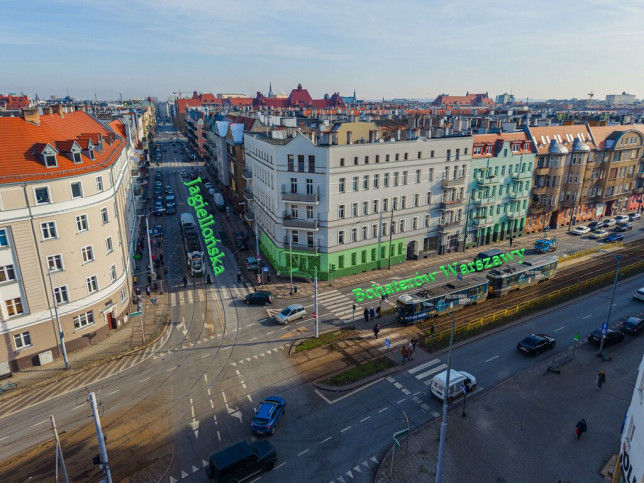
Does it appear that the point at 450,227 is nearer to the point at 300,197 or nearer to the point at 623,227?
the point at 300,197

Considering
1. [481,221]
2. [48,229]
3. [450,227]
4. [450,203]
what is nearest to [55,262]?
[48,229]

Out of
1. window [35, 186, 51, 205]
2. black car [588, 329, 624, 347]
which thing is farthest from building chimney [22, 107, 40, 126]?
black car [588, 329, 624, 347]

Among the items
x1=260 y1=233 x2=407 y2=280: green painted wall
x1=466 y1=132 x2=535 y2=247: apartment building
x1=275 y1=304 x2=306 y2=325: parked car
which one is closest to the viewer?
x1=275 y1=304 x2=306 y2=325: parked car

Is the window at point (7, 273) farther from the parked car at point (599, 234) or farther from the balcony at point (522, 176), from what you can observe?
the parked car at point (599, 234)

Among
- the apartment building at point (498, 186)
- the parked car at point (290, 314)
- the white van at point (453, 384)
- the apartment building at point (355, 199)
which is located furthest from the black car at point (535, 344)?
the apartment building at point (498, 186)

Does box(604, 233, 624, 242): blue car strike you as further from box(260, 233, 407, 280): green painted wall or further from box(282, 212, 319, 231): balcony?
box(282, 212, 319, 231): balcony

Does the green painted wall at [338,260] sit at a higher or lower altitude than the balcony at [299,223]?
lower
